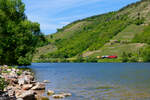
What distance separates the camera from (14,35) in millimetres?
68938

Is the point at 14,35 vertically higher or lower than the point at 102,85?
higher

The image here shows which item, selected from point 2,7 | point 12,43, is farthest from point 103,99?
point 2,7

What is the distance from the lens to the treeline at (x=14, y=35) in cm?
6806

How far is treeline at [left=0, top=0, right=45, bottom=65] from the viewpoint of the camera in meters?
68.1

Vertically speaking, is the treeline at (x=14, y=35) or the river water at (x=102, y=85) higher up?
the treeline at (x=14, y=35)

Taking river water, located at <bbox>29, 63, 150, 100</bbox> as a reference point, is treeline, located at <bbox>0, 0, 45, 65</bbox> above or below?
above

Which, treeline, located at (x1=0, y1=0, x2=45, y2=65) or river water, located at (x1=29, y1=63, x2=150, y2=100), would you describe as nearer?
river water, located at (x1=29, y1=63, x2=150, y2=100)

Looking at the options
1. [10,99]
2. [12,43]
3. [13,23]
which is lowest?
[10,99]

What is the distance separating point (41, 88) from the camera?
2877cm

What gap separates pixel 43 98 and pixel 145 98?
33.9 ft

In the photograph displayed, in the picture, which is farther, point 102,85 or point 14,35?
point 14,35

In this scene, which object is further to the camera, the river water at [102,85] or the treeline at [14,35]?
the treeline at [14,35]

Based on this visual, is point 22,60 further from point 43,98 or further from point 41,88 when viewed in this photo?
point 43,98

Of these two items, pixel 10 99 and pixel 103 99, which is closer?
pixel 10 99
